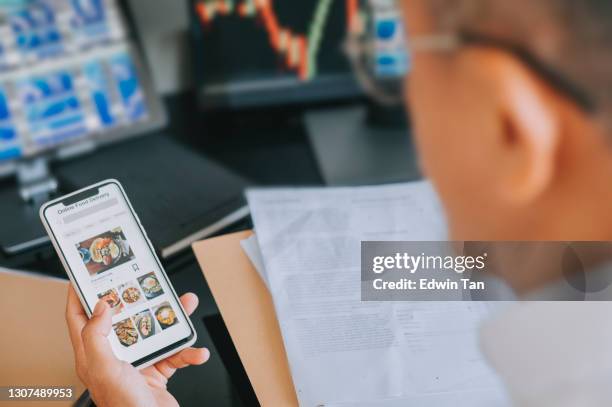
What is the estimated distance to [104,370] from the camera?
499mm

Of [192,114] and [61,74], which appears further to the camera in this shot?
[192,114]

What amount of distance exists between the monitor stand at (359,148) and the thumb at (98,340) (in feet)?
1.10

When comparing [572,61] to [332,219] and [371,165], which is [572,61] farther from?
[371,165]

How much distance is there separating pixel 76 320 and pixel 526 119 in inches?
14.7

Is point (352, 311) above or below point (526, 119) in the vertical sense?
below

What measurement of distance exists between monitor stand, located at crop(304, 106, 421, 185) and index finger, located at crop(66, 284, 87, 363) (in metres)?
0.33

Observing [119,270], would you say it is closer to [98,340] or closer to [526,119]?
[98,340]

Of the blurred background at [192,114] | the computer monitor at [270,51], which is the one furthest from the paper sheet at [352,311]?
the computer monitor at [270,51]

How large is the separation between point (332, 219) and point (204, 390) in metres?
0.20

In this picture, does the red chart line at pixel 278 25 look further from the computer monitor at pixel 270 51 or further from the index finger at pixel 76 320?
the index finger at pixel 76 320

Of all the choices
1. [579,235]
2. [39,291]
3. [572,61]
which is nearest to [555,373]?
[579,235]

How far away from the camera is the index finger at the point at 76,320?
52 centimetres

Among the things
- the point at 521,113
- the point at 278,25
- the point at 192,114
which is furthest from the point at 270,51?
the point at 521,113

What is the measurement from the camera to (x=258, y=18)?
30.5 inches
